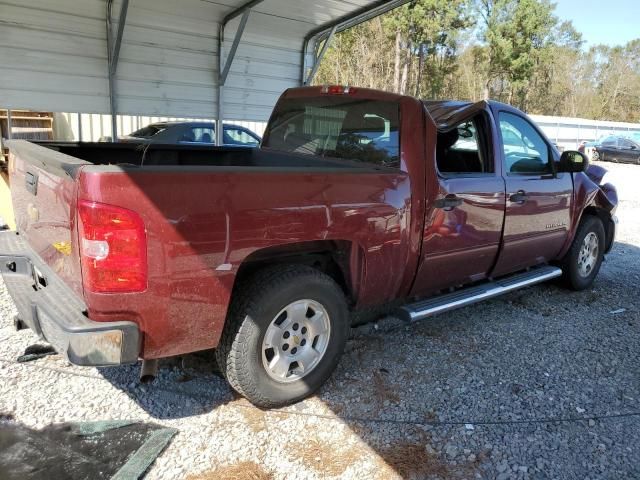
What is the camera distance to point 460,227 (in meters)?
3.99

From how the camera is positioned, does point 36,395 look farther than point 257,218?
Yes

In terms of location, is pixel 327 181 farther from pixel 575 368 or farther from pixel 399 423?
pixel 575 368

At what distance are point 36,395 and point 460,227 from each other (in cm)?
312

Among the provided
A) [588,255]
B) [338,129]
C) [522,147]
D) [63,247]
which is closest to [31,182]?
[63,247]

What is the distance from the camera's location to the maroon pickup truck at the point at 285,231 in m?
2.50

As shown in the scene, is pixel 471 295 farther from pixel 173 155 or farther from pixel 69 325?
pixel 69 325

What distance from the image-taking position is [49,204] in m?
2.89

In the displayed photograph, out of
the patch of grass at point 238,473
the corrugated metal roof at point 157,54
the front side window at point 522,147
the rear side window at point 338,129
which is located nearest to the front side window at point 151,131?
the corrugated metal roof at point 157,54

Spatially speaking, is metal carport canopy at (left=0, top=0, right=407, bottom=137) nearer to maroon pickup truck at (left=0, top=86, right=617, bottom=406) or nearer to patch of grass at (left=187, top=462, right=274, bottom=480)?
maroon pickup truck at (left=0, top=86, right=617, bottom=406)

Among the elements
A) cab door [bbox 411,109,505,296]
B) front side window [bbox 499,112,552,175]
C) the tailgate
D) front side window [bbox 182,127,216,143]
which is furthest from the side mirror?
front side window [bbox 182,127,216,143]

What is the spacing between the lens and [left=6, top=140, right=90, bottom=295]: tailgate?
8.46ft

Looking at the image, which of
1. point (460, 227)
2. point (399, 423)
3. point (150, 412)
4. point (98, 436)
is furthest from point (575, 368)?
point (98, 436)

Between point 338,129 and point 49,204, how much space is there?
7.28ft

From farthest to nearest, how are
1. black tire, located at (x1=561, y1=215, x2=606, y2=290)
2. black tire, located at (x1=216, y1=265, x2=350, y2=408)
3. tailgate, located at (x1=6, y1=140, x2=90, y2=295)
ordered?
black tire, located at (x1=561, y1=215, x2=606, y2=290) → black tire, located at (x1=216, y1=265, x2=350, y2=408) → tailgate, located at (x1=6, y1=140, x2=90, y2=295)
